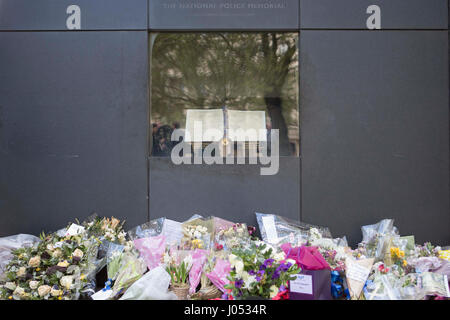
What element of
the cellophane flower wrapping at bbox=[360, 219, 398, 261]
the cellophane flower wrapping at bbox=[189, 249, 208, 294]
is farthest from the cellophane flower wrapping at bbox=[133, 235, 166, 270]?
the cellophane flower wrapping at bbox=[360, 219, 398, 261]

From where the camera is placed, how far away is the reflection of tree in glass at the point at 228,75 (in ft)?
15.2

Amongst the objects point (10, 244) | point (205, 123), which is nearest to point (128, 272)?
point (10, 244)

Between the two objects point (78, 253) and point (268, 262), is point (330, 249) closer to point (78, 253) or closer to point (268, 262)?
point (268, 262)

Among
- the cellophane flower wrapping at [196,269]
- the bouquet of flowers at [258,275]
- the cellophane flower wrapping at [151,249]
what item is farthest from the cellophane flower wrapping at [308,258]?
the cellophane flower wrapping at [151,249]

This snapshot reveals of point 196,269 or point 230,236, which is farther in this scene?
point 230,236

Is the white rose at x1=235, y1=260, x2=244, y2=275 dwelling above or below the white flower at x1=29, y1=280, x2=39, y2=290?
above

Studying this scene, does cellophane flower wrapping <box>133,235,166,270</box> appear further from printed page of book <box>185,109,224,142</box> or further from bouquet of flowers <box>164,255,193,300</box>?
printed page of book <box>185,109,224,142</box>

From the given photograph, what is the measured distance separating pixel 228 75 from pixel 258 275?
9.52ft

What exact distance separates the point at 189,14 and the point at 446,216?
4.36 m

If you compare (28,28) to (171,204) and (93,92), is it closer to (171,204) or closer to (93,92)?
(93,92)

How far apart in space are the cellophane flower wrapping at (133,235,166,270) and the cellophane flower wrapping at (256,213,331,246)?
51.2 inches

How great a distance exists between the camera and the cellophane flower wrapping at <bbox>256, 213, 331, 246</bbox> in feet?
13.4

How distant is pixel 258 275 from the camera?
2.67 metres
